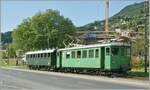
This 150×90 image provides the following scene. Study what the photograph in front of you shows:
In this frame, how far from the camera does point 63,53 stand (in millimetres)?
54656

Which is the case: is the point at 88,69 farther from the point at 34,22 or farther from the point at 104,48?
the point at 34,22

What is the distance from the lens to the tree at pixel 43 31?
11094 cm

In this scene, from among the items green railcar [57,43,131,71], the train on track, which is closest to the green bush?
the train on track

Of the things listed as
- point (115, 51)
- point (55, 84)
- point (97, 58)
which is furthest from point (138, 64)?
point (55, 84)

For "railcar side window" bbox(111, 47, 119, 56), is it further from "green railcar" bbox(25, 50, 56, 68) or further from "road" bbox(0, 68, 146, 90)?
"green railcar" bbox(25, 50, 56, 68)

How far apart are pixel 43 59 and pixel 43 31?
51.1 meters

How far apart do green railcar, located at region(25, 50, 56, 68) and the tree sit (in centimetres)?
3629

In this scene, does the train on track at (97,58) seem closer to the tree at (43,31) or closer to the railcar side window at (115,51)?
the railcar side window at (115,51)

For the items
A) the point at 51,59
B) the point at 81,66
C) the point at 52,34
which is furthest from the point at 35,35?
the point at 81,66

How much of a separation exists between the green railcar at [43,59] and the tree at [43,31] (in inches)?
1429

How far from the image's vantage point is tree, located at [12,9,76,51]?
364ft

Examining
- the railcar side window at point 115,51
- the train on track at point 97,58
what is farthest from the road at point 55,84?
the railcar side window at point 115,51

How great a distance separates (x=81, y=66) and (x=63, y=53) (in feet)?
25.2

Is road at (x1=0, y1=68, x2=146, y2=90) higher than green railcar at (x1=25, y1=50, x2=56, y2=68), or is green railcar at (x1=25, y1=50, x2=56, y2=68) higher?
green railcar at (x1=25, y1=50, x2=56, y2=68)
